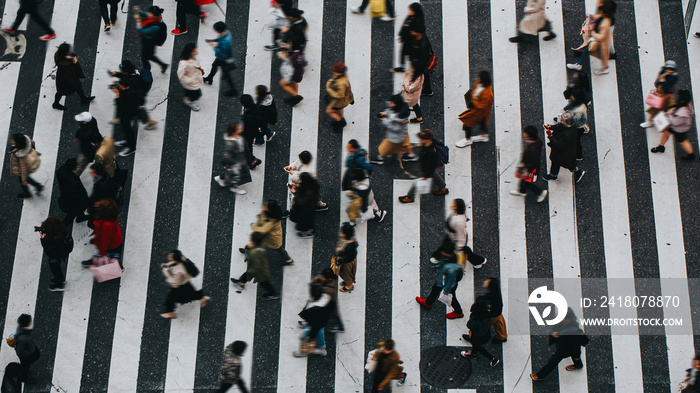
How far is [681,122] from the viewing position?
12992 mm

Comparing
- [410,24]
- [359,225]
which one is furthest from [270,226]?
[410,24]

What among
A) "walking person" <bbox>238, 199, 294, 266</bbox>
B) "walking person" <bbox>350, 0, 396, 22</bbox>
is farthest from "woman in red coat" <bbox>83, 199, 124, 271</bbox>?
"walking person" <bbox>350, 0, 396, 22</bbox>

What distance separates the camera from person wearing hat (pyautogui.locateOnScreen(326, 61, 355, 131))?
1315 centimetres

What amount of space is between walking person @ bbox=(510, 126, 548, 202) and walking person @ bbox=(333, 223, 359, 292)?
2.97 metres

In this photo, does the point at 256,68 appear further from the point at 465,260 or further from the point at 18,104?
the point at 465,260

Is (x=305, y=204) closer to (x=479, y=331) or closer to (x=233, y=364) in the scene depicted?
(x=233, y=364)

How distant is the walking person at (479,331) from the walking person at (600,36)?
528 centimetres

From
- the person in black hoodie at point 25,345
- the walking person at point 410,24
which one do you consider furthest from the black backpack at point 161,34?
the person in black hoodie at point 25,345

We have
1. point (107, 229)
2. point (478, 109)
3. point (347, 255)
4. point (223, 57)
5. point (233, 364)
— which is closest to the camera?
point (233, 364)

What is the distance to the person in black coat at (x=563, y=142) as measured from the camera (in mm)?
12570

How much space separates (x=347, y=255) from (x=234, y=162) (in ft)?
8.37

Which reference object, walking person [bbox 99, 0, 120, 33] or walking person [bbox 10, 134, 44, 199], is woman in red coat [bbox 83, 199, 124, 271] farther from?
walking person [bbox 99, 0, 120, 33]

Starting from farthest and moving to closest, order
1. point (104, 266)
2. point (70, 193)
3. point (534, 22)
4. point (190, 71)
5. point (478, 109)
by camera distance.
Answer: point (534, 22), point (190, 71), point (478, 109), point (70, 193), point (104, 266)

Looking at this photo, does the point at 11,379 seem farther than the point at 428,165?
No
